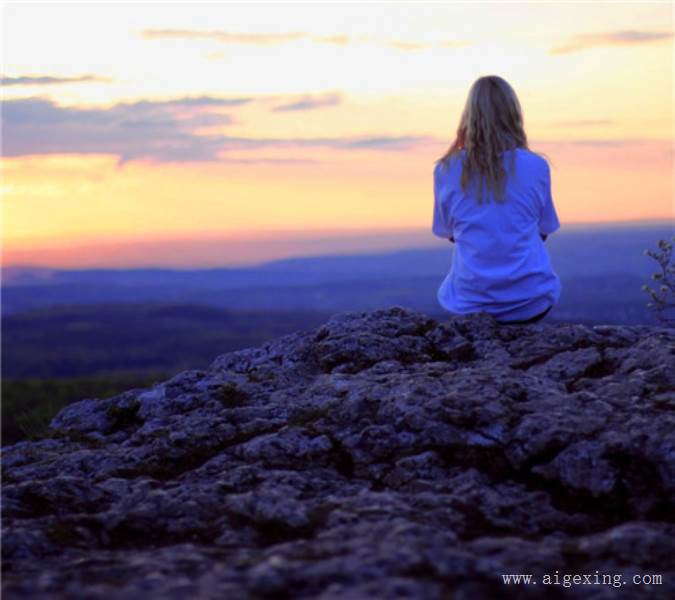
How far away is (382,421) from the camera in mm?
8352

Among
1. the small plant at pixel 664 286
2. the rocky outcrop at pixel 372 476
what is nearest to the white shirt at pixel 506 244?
the rocky outcrop at pixel 372 476

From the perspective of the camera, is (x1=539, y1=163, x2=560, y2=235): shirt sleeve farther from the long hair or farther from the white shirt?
the long hair

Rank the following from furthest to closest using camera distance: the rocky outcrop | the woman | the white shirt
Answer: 1. the white shirt
2. the woman
3. the rocky outcrop

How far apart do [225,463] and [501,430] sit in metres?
2.54

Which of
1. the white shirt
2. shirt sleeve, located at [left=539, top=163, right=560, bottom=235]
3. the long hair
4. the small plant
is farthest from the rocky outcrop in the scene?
the small plant

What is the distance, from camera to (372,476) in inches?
302

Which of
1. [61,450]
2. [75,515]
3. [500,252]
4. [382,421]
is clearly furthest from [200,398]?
[500,252]

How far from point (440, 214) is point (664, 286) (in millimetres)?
3739

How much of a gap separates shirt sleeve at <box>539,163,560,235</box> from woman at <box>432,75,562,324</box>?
0.09ft

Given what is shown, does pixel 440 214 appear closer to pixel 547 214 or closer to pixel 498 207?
pixel 498 207

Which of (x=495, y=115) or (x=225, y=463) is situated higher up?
(x=495, y=115)

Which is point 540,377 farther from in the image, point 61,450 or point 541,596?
point 61,450

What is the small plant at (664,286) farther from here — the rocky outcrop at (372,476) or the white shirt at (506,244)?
the rocky outcrop at (372,476)

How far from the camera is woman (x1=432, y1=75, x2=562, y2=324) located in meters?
11.3
